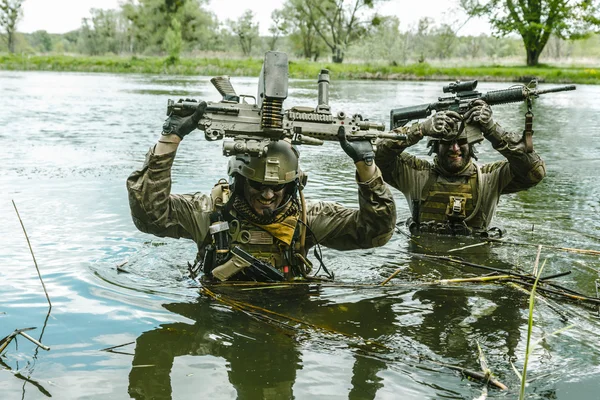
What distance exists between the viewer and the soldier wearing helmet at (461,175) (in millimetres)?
6977

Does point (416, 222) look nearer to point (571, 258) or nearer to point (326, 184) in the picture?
point (571, 258)

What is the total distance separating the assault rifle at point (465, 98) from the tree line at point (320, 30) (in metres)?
44.4

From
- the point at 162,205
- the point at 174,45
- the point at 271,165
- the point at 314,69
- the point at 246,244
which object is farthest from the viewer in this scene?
the point at 174,45

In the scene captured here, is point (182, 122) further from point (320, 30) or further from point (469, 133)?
point (320, 30)

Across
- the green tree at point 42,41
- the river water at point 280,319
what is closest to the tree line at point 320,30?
the green tree at point 42,41

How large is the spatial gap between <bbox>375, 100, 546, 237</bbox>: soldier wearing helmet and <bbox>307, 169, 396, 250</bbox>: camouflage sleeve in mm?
1483

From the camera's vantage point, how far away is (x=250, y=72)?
144ft

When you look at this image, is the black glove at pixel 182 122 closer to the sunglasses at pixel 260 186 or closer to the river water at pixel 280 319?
the sunglasses at pixel 260 186

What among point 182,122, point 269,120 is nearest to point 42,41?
point 182,122

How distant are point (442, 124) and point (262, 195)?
213 cm

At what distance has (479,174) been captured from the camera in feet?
24.1

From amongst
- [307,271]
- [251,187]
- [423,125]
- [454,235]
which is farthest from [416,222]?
[251,187]

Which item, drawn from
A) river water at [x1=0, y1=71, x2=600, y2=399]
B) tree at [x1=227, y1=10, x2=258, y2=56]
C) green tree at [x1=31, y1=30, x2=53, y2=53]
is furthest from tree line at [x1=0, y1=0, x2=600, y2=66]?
river water at [x1=0, y1=71, x2=600, y2=399]

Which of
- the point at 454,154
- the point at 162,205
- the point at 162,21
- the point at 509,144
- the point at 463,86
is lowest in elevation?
the point at 162,205
